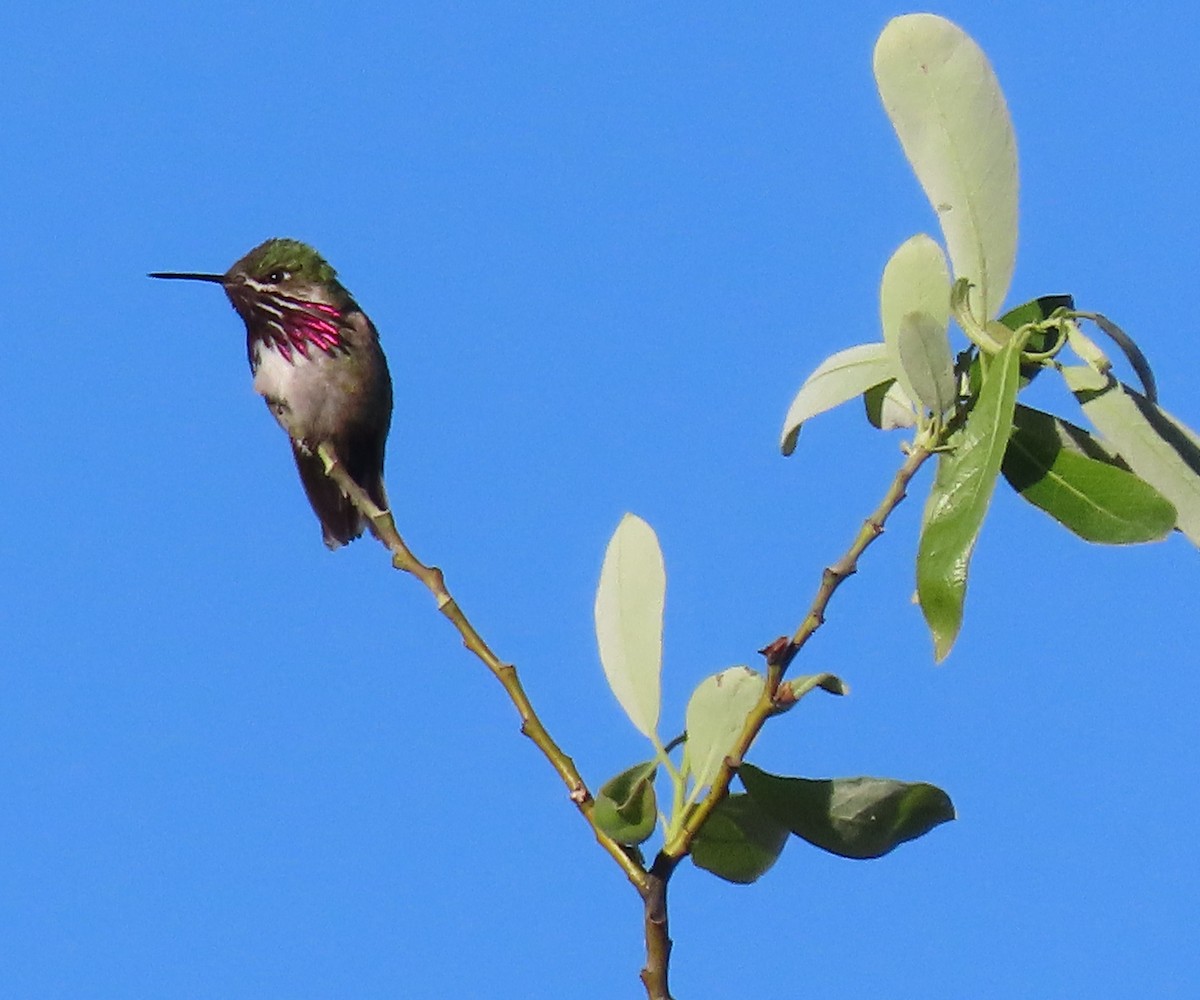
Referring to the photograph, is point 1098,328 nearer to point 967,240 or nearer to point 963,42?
point 967,240

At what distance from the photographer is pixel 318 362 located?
571cm

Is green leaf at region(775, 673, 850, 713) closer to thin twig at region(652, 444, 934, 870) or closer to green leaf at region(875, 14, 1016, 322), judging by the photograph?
thin twig at region(652, 444, 934, 870)

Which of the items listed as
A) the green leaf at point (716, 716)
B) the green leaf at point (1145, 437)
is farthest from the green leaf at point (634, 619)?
the green leaf at point (1145, 437)

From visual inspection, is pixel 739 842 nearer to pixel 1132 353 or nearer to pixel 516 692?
pixel 516 692

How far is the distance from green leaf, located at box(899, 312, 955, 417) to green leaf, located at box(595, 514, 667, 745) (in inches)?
12.6

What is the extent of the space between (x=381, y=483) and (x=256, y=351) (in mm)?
618

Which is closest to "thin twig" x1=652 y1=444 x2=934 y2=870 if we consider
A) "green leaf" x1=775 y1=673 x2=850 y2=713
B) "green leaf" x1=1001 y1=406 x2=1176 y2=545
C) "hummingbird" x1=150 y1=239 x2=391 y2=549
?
"green leaf" x1=775 y1=673 x2=850 y2=713

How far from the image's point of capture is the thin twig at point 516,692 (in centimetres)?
153

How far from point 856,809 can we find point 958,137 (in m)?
0.73

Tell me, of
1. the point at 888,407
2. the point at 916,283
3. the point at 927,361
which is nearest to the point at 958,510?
the point at 927,361

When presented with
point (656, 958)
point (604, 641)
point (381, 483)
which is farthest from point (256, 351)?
point (656, 958)

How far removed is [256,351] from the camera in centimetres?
569

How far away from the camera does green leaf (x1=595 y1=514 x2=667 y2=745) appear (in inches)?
69.4

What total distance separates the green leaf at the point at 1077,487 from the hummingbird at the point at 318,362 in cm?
370
